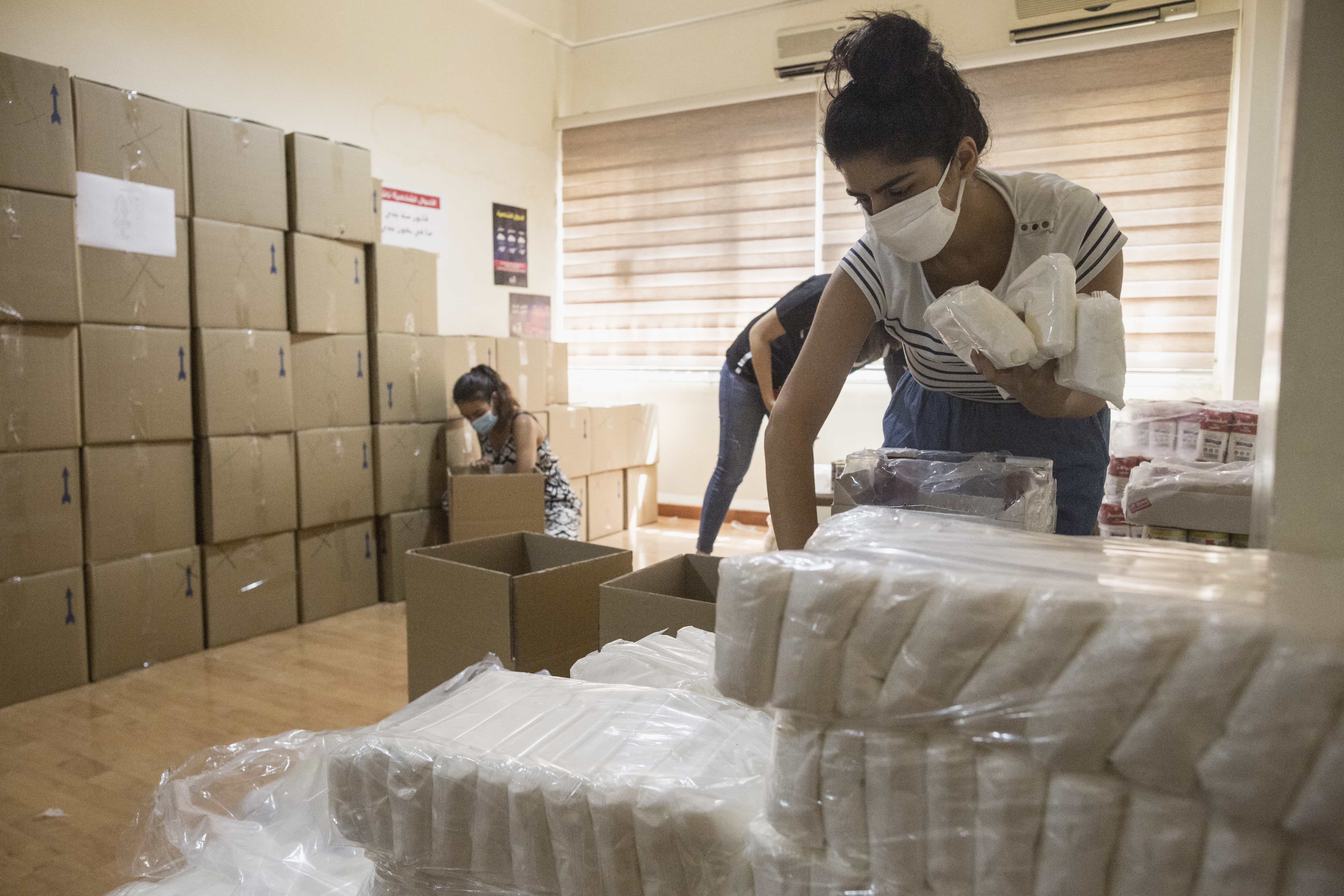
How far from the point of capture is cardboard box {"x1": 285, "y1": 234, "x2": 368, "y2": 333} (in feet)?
9.04

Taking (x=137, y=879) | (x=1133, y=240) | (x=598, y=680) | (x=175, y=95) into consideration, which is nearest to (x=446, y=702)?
(x=598, y=680)

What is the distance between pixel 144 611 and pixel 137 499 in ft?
1.08

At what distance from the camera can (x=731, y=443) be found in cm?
310

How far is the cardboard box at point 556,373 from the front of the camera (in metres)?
4.01

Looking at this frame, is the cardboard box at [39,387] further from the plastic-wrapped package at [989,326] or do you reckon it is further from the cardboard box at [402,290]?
the plastic-wrapped package at [989,326]

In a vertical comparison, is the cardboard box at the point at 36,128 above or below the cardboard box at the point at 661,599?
above

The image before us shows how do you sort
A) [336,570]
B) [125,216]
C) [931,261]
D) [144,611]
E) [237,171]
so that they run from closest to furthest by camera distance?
[931,261] → [125,216] → [144,611] → [237,171] → [336,570]

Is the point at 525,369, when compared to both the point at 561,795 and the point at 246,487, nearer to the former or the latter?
the point at 246,487

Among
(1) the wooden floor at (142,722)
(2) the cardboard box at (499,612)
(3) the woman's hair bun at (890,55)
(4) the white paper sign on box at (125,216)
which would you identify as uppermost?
(4) the white paper sign on box at (125,216)

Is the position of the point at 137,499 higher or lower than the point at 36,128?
lower

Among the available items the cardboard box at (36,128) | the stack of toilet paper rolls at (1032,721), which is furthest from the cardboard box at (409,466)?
the stack of toilet paper rolls at (1032,721)

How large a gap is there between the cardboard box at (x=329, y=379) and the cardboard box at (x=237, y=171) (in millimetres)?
400

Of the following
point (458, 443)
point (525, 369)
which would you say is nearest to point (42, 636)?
point (458, 443)

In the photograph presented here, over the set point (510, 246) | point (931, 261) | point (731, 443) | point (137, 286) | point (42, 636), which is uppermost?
point (510, 246)
